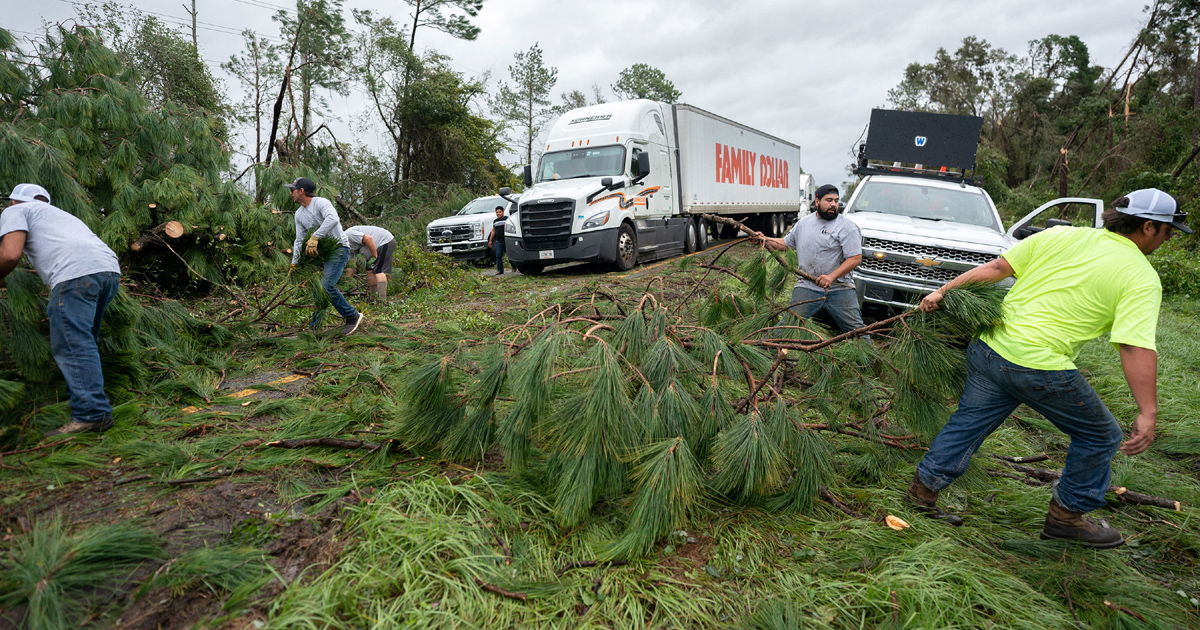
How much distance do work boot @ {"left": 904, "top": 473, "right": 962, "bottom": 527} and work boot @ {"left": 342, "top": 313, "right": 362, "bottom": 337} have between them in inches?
194

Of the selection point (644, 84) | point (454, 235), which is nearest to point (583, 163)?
point (454, 235)

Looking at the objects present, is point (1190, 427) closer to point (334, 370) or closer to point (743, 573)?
point (743, 573)

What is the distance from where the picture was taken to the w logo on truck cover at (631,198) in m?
10.2

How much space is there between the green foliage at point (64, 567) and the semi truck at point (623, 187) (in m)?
8.37

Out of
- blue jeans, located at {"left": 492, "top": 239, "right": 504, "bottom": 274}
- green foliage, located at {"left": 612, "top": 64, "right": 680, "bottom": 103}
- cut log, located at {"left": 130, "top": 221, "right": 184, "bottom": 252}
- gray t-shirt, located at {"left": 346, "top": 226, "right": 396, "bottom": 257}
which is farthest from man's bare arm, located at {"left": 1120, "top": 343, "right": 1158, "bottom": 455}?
green foliage, located at {"left": 612, "top": 64, "right": 680, "bottom": 103}

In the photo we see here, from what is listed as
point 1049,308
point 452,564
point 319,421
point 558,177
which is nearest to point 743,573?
point 452,564

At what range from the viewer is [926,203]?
723 centimetres

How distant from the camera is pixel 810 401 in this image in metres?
3.15

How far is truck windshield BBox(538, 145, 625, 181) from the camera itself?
10633 mm

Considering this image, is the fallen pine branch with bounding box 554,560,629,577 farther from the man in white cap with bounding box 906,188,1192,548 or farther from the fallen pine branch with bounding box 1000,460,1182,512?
the fallen pine branch with bounding box 1000,460,1182,512

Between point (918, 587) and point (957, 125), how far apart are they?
9981mm

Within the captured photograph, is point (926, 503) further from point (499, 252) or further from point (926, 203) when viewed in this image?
Answer: point (499, 252)

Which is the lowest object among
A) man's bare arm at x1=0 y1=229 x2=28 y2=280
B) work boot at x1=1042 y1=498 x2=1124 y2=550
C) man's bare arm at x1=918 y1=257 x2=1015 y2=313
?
work boot at x1=1042 y1=498 x2=1124 y2=550

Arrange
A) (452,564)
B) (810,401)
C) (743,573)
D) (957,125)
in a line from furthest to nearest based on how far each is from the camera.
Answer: (957,125)
(810,401)
(743,573)
(452,564)
